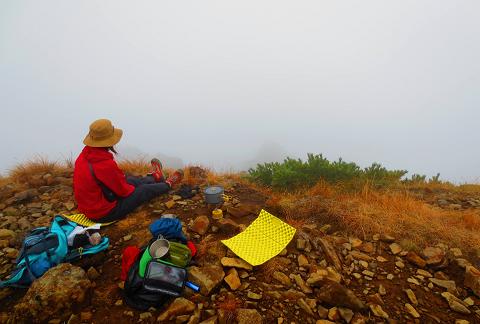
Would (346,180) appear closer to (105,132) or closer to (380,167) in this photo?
(380,167)

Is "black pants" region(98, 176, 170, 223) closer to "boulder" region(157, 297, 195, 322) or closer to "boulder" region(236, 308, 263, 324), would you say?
"boulder" region(157, 297, 195, 322)

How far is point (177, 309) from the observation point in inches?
118

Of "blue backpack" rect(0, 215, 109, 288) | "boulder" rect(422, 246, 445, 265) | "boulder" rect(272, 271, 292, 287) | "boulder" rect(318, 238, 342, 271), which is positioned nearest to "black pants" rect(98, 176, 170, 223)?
"blue backpack" rect(0, 215, 109, 288)

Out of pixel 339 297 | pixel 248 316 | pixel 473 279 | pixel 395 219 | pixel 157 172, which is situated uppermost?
pixel 395 219

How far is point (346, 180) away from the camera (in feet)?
24.6

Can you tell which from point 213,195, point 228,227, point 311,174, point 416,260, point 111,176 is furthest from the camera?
point 311,174

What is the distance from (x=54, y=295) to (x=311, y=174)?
19.9 ft

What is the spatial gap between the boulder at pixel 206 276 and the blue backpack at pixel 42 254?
4.96 ft

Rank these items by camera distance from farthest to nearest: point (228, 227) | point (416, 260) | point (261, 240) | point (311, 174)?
point (311, 174) → point (228, 227) → point (261, 240) → point (416, 260)

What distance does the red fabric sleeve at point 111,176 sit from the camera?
4879 millimetres

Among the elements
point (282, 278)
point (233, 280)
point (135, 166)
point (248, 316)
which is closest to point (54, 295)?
point (233, 280)

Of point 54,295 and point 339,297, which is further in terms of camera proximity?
point 339,297

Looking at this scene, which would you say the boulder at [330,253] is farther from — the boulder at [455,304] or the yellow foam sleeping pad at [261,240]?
the boulder at [455,304]

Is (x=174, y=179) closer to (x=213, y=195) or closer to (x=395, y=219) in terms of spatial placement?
(x=213, y=195)
